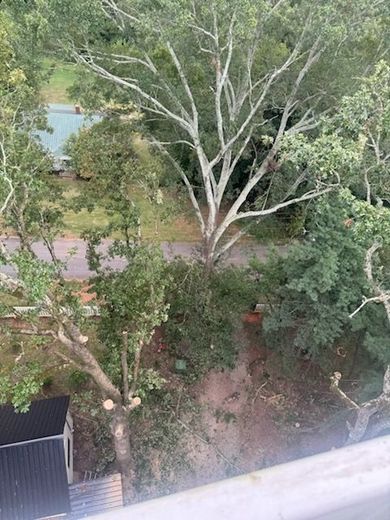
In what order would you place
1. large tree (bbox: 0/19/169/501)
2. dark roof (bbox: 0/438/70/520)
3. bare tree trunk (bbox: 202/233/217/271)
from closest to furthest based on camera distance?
large tree (bbox: 0/19/169/501) → dark roof (bbox: 0/438/70/520) → bare tree trunk (bbox: 202/233/217/271)

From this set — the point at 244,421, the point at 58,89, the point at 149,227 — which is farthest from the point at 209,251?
the point at 58,89

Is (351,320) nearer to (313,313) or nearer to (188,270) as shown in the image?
(313,313)

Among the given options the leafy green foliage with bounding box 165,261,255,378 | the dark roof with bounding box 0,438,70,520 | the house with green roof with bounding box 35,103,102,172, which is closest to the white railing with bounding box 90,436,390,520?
the dark roof with bounding box 0,438,70,520

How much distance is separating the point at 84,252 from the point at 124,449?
320 inches

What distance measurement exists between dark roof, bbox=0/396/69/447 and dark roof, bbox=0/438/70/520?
179mm

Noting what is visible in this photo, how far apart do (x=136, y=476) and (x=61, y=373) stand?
11.0 ft

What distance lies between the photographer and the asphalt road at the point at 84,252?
15414mm

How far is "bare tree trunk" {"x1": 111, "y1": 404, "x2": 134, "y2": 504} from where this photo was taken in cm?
974

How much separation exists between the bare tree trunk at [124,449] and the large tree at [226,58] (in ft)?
15.9

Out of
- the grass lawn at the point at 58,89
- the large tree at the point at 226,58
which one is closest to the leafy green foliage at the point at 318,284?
the large tree at the point at 226,58

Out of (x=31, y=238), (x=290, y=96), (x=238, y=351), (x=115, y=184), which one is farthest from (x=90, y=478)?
(x=290, y=96)

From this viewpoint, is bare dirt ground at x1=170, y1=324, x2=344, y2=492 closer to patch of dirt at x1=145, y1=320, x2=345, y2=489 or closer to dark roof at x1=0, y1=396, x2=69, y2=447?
patch of dirt at x1=145, y1=320, x2=345, y2=489

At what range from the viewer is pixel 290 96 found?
38.2 ft

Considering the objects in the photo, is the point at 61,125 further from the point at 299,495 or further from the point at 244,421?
the point at 299,495
